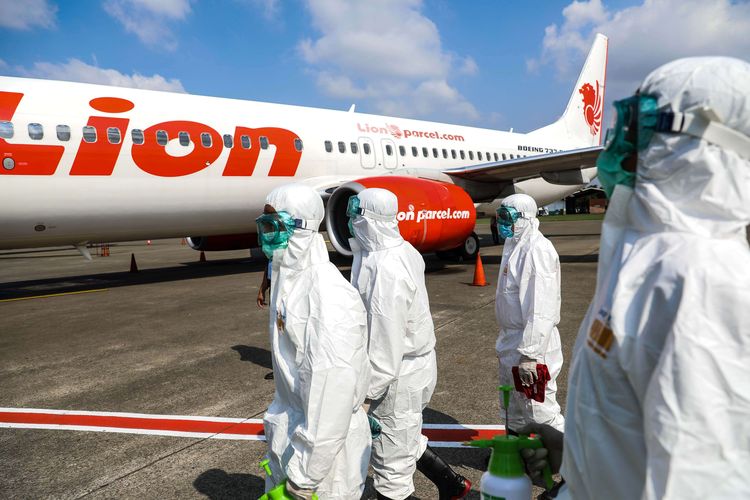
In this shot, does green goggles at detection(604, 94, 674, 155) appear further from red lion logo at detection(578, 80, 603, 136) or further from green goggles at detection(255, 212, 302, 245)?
red lion logo at detection(578, 80, 603, 136)

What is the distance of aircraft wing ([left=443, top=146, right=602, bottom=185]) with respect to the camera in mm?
11828

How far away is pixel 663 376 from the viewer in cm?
103

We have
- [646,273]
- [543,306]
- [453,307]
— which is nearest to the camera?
[646,273]

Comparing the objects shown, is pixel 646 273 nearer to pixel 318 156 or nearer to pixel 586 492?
pixel 586 492

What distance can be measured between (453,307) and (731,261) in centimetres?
711

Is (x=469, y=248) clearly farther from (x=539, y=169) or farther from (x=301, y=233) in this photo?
(x=301, y=233)

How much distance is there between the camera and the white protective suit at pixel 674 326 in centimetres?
101

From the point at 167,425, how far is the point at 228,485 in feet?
3.85

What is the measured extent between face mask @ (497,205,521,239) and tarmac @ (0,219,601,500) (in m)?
1.44

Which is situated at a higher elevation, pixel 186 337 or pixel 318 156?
pixel 318 156

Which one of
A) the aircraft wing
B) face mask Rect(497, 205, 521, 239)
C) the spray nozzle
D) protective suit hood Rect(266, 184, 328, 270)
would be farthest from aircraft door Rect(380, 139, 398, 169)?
the spray nozzle

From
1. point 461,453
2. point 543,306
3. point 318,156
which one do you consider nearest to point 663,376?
point 543,306

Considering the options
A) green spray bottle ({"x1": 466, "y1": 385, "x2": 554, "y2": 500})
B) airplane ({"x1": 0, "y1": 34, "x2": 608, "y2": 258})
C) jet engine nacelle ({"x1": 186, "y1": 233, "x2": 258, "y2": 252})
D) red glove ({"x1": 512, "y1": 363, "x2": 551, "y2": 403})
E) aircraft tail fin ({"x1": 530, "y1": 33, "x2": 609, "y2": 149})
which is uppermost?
aircraft tail fin ({"x1": 530, "y1": 33, "x2": 609, "y2": 149})

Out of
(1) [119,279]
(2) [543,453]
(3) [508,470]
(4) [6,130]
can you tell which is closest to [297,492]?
(3) [508,470]
